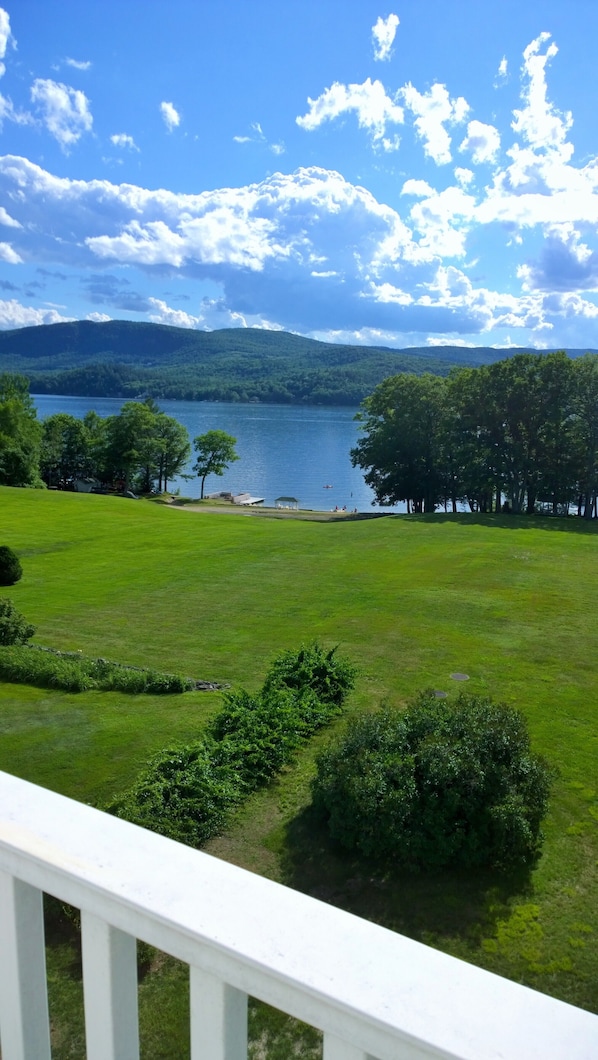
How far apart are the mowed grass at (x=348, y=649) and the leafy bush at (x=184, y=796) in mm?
266

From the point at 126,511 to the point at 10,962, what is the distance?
37.4 metres

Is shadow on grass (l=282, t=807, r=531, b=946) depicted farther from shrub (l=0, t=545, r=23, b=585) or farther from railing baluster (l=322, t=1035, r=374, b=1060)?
shrub (l=0, t=545, r=23, b=585)

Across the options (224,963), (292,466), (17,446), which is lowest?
(292,466)

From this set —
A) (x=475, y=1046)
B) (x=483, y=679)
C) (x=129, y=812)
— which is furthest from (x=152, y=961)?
(x=483, y=679)

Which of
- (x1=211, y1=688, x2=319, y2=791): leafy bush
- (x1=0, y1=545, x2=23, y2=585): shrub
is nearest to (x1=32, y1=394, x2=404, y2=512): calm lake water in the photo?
(x1=0, y1=545, x2=23, y2=585): shrub

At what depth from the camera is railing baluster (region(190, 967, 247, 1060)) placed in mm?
1125

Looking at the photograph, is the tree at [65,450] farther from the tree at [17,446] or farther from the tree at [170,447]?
the tree at [17,446]

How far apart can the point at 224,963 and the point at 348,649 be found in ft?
43.9

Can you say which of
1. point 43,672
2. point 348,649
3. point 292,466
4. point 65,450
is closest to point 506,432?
point 348,649

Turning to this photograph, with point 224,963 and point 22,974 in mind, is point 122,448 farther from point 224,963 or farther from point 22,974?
point 224,963

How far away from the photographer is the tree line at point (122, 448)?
228 ft

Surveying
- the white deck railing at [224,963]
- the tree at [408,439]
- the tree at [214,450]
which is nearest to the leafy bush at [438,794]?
the white deck railing at [224,963]

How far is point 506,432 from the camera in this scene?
144 feet

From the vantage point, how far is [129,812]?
7.22 meters
